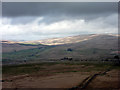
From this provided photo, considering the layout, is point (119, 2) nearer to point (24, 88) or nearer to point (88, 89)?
point (88, 89)

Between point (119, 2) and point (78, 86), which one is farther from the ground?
point (119, 2)

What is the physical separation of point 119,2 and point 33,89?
101 ft

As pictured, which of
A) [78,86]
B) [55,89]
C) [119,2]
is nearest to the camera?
[55,89]

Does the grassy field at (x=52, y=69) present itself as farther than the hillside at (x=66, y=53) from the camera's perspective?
No

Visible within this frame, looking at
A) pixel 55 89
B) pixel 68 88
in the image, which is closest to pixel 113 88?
pixel 68 88

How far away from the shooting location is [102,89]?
56.3ft

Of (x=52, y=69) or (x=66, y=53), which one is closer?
(x=52, y=69)

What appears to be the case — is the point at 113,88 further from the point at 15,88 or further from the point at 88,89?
the point at 15,88

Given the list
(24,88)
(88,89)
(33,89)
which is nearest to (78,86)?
(88,89)

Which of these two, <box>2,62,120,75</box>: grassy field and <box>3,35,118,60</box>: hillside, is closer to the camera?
<box>2,62,120,75</box>: grassy field

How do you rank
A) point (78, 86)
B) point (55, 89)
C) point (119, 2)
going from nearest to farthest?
1. point (55, 89)
2. point (78, 86)
3. point (119, 2)

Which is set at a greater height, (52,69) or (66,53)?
(66,53)

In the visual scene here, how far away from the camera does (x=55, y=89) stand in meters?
17.0

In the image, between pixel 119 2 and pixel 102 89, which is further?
pixel 119 2
